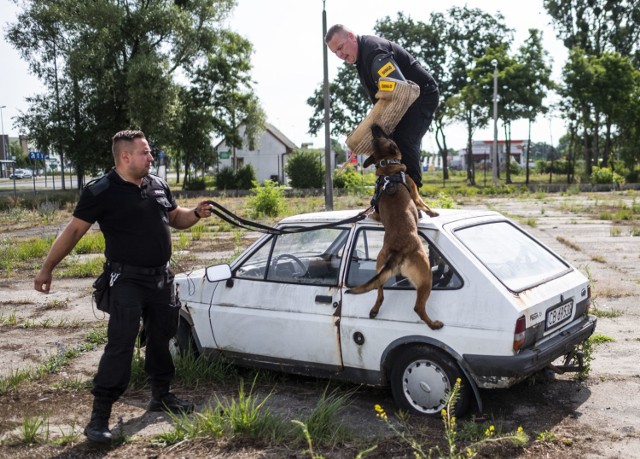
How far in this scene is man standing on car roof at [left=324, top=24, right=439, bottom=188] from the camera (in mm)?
5148

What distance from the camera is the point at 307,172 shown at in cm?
4075

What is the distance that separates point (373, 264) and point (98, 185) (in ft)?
6.85

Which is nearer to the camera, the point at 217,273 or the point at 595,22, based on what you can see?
the point at 217,273

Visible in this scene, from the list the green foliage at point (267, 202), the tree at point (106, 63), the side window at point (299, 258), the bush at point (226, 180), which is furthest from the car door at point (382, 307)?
the bush at point (226, 180)

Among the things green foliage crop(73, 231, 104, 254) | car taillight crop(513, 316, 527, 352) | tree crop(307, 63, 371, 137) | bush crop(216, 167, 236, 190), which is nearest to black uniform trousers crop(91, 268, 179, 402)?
car taillight crop(513, 316, 527, 352)

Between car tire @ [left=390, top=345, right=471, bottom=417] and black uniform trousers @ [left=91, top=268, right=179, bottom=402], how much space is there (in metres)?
1.72

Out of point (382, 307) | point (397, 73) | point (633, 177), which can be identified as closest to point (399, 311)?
point (382, 307)

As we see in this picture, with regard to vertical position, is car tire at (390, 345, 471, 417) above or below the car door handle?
below

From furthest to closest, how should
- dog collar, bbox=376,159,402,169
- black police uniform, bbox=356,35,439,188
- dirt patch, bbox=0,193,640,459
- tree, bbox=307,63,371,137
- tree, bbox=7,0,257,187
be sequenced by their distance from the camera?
tree, bbox=307,63,371,137
tree, bbox=7,0,257,187
black police uniform, bbox=356,35,439,188
dog collar, bbox=376,159,402,169
dirt patch, bbox=0,193,640,459

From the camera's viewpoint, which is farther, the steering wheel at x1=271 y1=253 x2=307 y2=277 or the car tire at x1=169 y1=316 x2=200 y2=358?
the car tire at x1=169 y1=316 x2=200 y2=358

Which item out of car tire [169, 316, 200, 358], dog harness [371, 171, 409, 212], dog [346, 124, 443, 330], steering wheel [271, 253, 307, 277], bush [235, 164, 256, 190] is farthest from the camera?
bush [235, 164, 256, 190]

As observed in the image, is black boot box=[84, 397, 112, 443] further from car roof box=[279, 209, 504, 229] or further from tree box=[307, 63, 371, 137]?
tree box=[307, 63, 371, 137]

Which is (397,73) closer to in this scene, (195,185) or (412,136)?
(412,136)

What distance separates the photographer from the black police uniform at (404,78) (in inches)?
202
